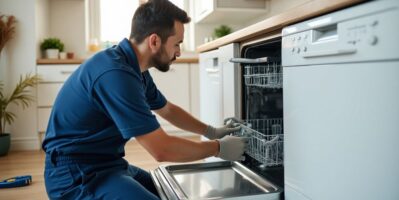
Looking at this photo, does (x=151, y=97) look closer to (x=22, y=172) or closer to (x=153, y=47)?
(x=153, y=47)

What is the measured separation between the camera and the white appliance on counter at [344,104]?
69 cm

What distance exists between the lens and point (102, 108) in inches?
44.2

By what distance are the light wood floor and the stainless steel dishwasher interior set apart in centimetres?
103

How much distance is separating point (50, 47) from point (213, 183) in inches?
114

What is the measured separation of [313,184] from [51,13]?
12.2 ft

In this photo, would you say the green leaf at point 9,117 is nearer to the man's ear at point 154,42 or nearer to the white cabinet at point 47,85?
the white cabinet at point 47,85

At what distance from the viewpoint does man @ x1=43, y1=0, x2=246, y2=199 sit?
1.04m

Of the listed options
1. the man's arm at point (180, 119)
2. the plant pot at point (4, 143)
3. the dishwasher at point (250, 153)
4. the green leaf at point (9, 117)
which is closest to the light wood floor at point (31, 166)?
the plant pot at point (4, 143)

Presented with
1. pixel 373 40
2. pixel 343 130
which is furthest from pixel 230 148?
pixel 373 40

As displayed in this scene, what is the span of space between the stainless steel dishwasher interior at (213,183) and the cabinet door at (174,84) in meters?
2.25

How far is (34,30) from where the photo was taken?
3.31 meters

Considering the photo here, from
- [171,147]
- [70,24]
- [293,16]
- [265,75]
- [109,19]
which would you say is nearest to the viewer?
[293,16]

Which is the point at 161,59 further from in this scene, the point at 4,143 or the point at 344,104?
the point at 4,143

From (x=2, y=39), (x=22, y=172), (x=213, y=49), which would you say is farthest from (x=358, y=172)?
(x=2, y=39)
